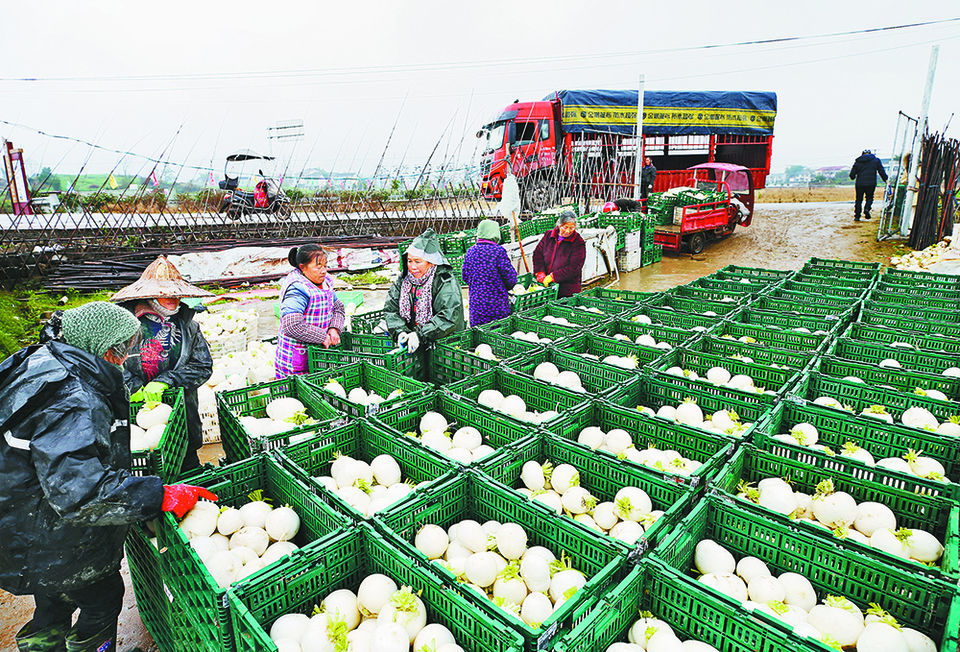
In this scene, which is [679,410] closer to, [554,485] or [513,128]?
[554,485]

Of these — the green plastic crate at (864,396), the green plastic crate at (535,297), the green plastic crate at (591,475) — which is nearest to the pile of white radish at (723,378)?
the green plastic crate at (864,396)

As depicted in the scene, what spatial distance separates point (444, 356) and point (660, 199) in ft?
34.7

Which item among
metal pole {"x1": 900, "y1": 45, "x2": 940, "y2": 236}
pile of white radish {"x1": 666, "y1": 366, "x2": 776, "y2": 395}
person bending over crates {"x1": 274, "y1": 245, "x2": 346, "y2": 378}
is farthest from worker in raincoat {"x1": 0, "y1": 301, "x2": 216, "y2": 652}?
metal pole {"x1": 900, "y1": 45, "x2": 940, "y2": 236}

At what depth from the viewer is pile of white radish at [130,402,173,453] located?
8.43 feet

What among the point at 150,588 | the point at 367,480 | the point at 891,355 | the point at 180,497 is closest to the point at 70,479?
the point at 180,497

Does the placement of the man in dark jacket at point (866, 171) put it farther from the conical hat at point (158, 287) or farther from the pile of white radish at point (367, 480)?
the conical hat at point (158, 287)

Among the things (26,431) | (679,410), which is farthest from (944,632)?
(26,431)

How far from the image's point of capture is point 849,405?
3.24m

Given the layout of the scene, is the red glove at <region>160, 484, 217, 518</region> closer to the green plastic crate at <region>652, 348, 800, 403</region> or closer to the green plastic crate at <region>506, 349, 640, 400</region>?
the green plastic crate at <region>506, 349, 640, 400</region>

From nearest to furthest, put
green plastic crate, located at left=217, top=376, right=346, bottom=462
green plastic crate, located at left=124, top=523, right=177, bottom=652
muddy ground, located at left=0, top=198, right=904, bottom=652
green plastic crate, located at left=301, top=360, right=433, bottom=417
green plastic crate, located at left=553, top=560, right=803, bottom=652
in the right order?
green plastic crate, located at left=553, top=560, right=803, bottom=652
green plastic crate, located at left=124, top=523, right=177, bottom=652
green plastic crate, located at left=217, top=376, right=346, bottom=462
green plastic crate, located at left=301, top=360, right=433, bottom=417
muddy ground, located at left=0, top=198, right=904, bottom=652

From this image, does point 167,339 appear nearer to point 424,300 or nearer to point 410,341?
point 410,341

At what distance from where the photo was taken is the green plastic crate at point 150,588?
7.37 feet

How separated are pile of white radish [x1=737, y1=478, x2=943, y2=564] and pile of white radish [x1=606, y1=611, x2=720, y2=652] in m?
0.70

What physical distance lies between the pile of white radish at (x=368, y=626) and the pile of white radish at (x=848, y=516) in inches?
54.6
